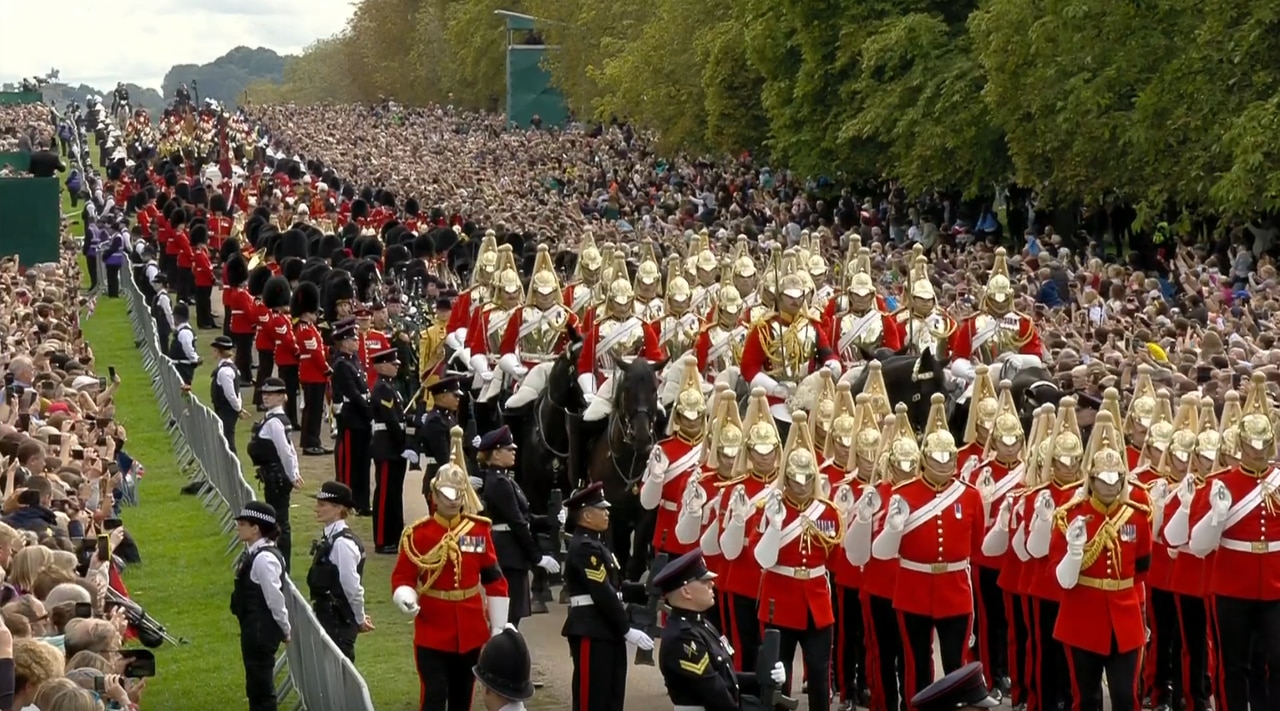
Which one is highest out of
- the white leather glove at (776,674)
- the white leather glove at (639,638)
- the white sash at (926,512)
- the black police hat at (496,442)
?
the black police hat at (496,442)

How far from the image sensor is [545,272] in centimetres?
1689

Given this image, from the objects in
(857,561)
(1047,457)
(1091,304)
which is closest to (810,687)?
(857,561)

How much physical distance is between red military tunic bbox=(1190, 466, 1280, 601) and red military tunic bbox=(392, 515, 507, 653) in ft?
10.8

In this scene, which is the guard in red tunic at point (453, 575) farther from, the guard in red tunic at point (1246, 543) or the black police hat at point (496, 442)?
the guard in red tunic at point (1246, 543)

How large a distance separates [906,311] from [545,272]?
8.01ft

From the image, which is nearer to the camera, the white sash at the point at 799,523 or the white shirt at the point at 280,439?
the white sash at the point at 799,523

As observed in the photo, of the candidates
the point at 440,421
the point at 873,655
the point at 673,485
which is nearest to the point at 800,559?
the point at 873,655

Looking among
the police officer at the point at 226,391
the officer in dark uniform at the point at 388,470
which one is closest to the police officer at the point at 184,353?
the police officer at the point at 226,391

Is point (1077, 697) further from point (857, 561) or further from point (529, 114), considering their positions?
point (529, 114)

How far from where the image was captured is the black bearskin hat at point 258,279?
84.4 feet

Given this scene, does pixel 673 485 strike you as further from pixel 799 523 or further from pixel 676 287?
pixel 676 287

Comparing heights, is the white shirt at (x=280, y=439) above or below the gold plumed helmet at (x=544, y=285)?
below

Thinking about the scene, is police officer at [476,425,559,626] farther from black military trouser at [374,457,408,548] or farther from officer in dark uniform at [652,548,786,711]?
black military trouser at [374,457,408,548]

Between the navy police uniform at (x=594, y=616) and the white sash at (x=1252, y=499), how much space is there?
2.91 metres
